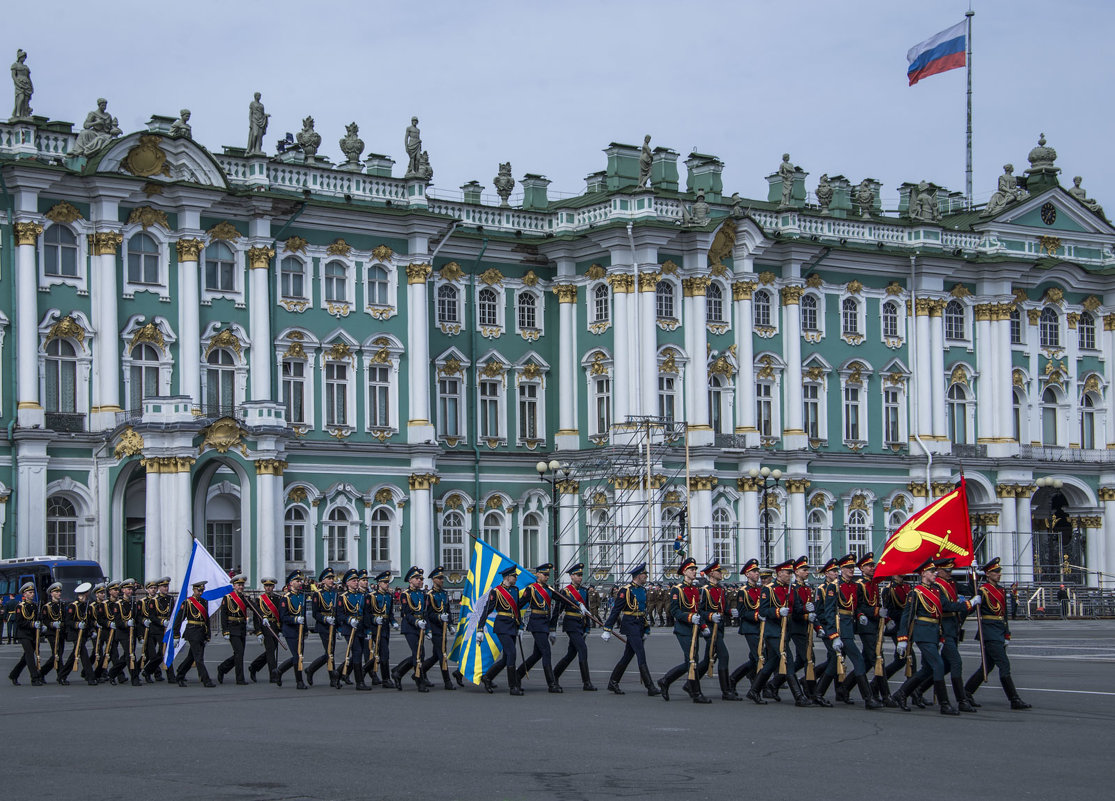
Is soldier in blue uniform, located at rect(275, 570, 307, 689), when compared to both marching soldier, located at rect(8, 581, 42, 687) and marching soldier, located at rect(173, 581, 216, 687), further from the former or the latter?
marching soldier, located at rect(8, 581, 42, 687)

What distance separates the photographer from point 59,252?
4934cm

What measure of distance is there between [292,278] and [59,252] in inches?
296

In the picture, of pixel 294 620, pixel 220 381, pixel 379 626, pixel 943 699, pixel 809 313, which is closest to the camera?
pixel 943 699

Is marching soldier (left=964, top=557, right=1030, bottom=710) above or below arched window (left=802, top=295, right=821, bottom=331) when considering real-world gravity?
below

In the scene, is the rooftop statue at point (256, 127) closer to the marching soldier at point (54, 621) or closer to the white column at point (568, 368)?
the white column at point (568, 368)

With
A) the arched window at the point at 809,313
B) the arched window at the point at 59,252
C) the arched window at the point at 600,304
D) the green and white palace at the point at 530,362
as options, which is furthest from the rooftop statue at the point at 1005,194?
the arched window at the point at 59,252

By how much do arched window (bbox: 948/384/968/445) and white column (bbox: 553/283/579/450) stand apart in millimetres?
14924

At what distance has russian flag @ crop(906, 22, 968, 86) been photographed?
6366 cm

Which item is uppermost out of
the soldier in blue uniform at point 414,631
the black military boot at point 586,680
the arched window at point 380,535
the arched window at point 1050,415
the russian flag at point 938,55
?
the russian flag at point 938,55

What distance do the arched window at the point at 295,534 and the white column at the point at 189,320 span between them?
4.46m

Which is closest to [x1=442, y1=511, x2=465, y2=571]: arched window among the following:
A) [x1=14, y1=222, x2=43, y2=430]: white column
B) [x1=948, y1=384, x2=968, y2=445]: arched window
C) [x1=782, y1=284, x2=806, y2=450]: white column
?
[x1=782, y1=284, x2=806, y2=450]: white column

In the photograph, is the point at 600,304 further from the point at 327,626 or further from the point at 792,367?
the point at 327,626

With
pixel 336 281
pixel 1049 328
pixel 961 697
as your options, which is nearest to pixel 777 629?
pixel 961 697

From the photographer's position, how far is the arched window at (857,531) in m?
63.3
